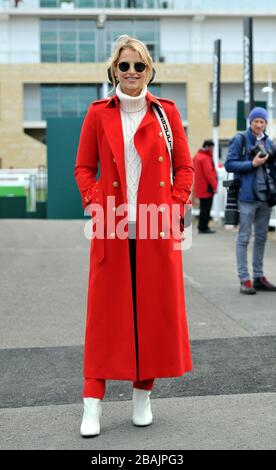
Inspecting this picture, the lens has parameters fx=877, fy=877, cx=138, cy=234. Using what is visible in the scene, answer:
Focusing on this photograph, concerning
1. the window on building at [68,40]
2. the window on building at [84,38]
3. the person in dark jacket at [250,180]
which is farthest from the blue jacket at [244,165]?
the window on building at [68,40]

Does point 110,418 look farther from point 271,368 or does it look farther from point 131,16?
point 131,16

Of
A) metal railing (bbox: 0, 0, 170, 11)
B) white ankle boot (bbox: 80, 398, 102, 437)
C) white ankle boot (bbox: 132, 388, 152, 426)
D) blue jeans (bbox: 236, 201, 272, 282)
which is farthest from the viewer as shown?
metal railing (bbox: 0, 0, 170, 11)

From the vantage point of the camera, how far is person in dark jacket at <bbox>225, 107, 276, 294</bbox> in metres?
8.83

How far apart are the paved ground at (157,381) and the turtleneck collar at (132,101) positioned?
165 cm

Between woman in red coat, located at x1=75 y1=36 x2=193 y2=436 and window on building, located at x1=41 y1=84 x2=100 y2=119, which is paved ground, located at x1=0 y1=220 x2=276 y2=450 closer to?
woman in red coat, located at x1=75 y1=36 x2=193 y2=436

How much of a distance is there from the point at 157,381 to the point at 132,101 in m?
1.94

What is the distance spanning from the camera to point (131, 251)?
14.6ft

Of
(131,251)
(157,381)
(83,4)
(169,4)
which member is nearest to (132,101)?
(131,251)

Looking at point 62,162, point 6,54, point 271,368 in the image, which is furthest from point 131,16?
point 271,368

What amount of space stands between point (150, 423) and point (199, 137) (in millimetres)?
48875

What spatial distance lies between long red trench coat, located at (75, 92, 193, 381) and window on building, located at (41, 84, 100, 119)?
48889mm

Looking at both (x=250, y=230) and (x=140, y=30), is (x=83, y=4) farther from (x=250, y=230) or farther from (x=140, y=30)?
(x=250, y=230)

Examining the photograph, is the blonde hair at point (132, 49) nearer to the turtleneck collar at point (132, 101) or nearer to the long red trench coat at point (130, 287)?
the turtleneck collar at point (132, 101)

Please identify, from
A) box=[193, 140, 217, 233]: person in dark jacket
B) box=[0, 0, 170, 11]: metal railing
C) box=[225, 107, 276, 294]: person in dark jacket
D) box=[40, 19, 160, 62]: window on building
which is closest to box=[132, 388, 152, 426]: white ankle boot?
box=[225, 107, 276, 294]: person in dark jacket
